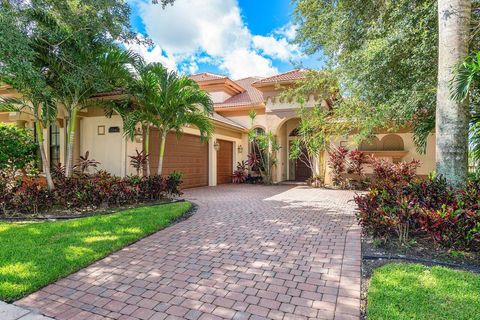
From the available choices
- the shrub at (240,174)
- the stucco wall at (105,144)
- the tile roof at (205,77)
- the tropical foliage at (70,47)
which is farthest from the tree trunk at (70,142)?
the tile roof at (205,77)

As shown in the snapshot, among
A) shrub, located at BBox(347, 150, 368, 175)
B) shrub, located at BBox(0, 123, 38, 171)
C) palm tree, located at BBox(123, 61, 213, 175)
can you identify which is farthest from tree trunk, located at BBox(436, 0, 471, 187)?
shrub, located at BBox(0, 123, 38, 171)

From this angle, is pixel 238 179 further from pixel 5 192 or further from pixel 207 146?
pixel 5 192

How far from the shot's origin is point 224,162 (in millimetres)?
17547

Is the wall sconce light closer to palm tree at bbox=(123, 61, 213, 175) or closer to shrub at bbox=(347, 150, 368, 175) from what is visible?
palm tree at bbox=(123, 61, 213, 175)

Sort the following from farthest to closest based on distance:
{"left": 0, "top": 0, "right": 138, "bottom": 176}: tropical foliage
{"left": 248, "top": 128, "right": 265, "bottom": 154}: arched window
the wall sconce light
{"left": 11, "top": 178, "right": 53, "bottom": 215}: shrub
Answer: {"left": 248, "top": 128, "right": 265, "bottom": 154}: arched window
the wall sconce light
{"left": 11, "top": 178, "right": 53, "bottom": 215}: shrub
{"left": 0, "top": 0, "right": 138, "bottom": 176}: tropical foliage

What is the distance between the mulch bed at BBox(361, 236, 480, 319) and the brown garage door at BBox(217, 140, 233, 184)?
12.5 m

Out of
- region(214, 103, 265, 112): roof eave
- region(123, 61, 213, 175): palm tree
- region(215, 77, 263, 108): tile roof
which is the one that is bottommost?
region(123, 61, 213, 175): palm tree

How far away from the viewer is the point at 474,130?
222 inches

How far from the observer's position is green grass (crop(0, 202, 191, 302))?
3689 millimetres

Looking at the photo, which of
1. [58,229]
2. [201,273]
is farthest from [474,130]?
[58,229]

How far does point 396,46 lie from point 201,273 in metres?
7.19

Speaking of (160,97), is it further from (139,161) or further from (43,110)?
(43,110)

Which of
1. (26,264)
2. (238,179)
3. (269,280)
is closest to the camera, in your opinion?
(269,280)

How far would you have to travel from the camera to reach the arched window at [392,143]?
15.7 meters
